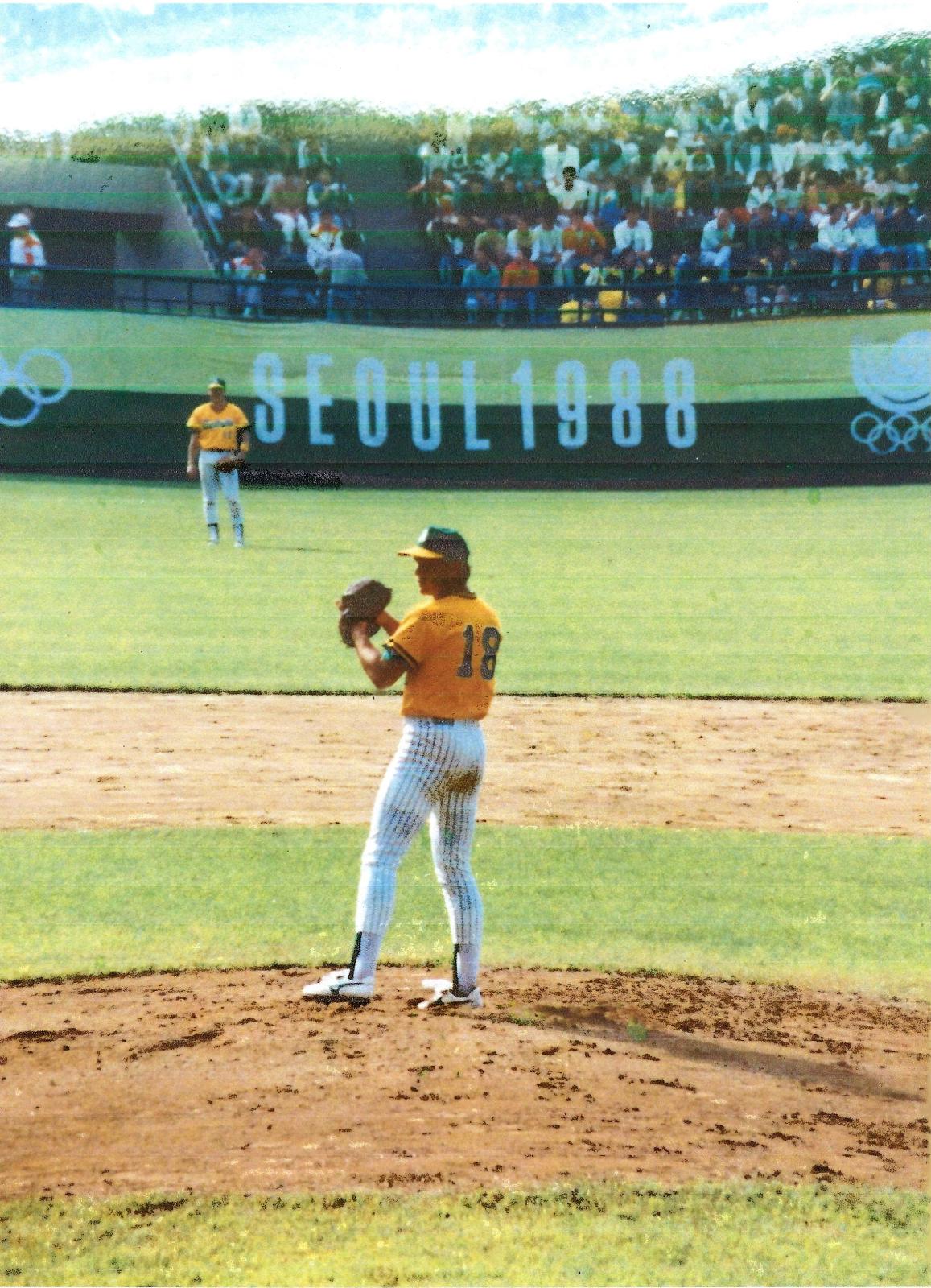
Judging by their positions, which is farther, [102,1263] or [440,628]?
[440,628]

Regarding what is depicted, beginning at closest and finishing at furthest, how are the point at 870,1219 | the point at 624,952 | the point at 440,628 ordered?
the point at 870,1219, the point at 440,628, the point at 624,952

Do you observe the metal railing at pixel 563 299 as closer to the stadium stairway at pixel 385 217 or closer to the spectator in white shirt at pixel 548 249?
the spectator in white shirt at pixel 548 249

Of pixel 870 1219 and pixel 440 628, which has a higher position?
pixel 440 628

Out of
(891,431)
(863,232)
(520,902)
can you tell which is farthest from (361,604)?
(863,232)

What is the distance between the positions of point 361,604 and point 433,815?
2.68 feet

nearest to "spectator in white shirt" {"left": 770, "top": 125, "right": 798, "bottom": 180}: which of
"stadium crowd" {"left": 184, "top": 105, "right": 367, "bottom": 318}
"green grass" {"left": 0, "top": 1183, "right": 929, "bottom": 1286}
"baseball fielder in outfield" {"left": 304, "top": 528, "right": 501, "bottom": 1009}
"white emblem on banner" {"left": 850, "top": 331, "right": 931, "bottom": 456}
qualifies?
"white emblem on banner" {"left": 850, "top": 331, "right": 931, "bottom": 456}

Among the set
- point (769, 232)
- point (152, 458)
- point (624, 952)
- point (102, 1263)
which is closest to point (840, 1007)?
point (624, 952)

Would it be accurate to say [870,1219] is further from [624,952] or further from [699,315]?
[699,315]

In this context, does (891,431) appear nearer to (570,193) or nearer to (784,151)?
(784,151)

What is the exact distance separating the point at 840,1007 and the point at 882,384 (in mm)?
17907

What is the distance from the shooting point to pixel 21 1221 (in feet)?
13.4

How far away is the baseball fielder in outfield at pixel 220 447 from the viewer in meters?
16.9

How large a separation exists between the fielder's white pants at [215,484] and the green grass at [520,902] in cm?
894

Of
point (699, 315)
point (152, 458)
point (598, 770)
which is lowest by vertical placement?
point (598, 770)
